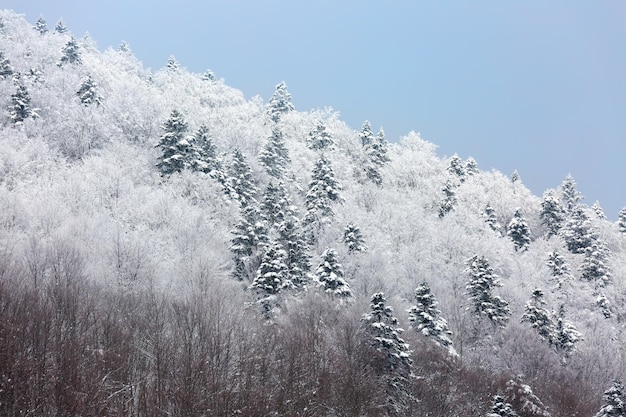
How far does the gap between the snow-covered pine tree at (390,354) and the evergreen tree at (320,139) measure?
56105 mm

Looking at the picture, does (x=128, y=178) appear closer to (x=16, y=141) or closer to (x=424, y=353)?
(x=16, y=141)

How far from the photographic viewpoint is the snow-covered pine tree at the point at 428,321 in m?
30.3

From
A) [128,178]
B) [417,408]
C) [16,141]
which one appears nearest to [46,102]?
[16,141]

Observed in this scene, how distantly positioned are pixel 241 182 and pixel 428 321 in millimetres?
29024

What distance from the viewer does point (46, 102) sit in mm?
57406

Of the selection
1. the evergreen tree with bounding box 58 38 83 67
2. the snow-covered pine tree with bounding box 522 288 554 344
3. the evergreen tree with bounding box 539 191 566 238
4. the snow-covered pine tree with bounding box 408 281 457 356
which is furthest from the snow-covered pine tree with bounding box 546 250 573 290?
the evergreen tree with bounding box 58 38 83 67

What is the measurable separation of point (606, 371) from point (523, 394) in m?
19.3

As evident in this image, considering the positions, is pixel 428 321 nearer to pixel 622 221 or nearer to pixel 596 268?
pixel 596 268

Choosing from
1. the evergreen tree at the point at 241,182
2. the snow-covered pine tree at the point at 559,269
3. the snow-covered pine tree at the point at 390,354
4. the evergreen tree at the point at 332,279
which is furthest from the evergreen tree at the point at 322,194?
the snow-covered pine tree at the point at 390,354

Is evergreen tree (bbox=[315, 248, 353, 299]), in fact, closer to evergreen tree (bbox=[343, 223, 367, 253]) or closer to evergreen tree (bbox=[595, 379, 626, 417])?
evergreen tree (bbox=[343, 223, 367, 253])

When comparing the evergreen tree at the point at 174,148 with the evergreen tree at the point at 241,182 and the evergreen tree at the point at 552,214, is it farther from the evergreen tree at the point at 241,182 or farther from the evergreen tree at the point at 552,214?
the evergreen tree at the point at 552,214

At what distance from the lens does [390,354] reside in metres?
22.3

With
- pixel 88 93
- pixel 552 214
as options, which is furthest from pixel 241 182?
pixel 552 214

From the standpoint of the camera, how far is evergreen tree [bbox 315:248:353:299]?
3378 centimetres
